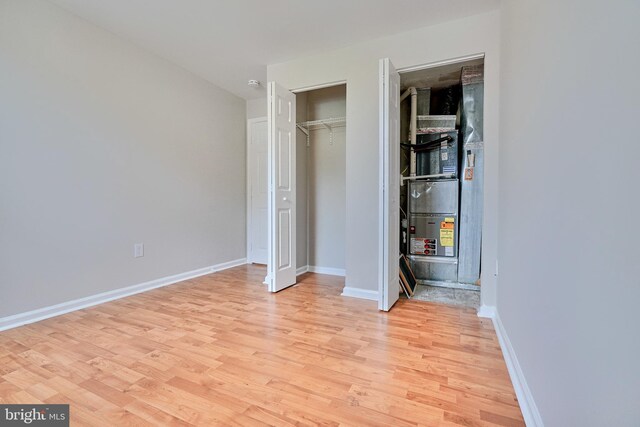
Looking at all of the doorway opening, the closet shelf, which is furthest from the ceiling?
the closet shelf

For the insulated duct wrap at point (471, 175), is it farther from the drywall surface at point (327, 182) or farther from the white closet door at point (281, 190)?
the white closet door at point (281, 190)

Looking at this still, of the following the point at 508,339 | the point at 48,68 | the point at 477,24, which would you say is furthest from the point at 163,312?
the point at 477,24

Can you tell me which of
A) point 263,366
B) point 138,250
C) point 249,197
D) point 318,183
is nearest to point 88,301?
point 138,250

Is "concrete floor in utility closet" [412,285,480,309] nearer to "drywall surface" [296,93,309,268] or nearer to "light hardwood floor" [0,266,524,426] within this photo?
"light hardwood floor" [0,266,524,426]

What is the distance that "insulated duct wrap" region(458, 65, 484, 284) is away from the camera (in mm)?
3064

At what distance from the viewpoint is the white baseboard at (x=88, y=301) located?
2205 millimetres

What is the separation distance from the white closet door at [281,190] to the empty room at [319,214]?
0.03 metres

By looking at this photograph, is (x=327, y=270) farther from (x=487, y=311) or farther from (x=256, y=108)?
(x=256, y=108)

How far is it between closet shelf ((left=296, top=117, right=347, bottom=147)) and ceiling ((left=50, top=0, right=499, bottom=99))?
79 centimetres

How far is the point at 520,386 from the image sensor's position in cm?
136

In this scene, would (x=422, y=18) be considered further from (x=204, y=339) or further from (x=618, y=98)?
(x=204, y=339)

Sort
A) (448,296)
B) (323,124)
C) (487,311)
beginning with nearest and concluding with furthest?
(487,311)
(448,296)
(323,124)

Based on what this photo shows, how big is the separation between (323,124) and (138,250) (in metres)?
2.67

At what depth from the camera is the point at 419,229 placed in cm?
349
